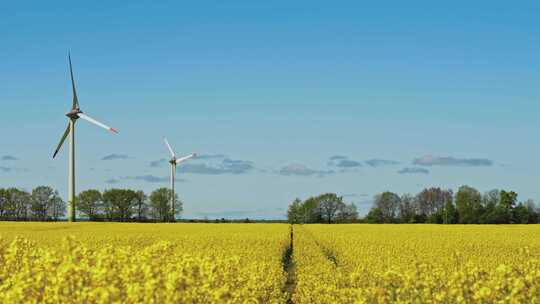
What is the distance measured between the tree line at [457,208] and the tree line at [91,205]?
5106 centimetres

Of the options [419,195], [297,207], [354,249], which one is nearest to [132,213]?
[297,207]

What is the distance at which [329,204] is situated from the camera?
16150cm

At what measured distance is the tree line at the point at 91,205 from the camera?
472ft

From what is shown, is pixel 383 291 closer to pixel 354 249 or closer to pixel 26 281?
pixel 26 281

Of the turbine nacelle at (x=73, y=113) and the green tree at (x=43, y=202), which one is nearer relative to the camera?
the turbine nacelle at (x=73, y=113)

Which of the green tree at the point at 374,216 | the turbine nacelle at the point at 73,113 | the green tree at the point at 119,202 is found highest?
the turbine nacelle at the point at 73,113

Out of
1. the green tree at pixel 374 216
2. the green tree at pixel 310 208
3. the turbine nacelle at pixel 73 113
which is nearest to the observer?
the turbine nacelle at pixel 73 113

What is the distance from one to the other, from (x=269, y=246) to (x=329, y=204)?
129m

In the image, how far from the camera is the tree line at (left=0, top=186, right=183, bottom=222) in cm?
14388

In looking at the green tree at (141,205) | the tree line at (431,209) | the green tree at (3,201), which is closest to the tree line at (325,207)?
the tree line at (431,209)

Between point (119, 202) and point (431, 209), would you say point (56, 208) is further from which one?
point (431, 209)

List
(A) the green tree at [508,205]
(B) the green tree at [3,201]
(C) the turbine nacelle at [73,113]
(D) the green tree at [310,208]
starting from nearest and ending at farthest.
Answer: (C) the turbine nacelle at [73,113], (A) the green tree at [508,205], (B) the green tree at [3,201], (D) the green tree at [310,208]

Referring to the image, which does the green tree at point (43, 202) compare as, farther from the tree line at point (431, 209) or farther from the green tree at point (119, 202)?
the tree line at point (431, 209)

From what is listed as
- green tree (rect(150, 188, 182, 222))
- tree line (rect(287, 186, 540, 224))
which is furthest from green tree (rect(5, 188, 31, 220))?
tree line (rect(287, 186, 540, 224))
